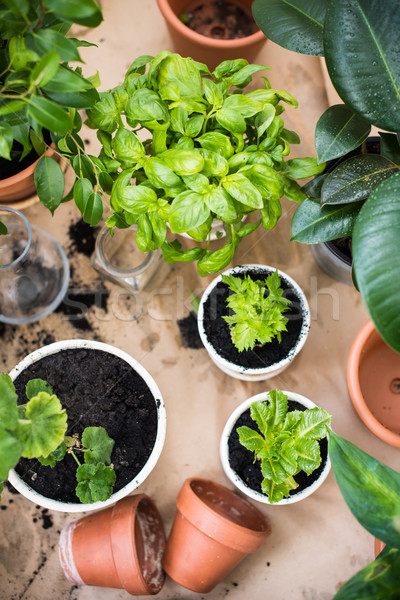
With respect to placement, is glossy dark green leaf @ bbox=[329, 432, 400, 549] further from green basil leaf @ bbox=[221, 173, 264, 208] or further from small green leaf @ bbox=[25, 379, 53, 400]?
small green leaf @ bbox=[25, 379, 53, 400]

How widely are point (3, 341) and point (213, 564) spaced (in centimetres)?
73

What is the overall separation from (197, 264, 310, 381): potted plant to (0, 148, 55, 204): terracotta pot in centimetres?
47

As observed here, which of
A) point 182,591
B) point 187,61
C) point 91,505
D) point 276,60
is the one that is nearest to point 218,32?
point 276,60

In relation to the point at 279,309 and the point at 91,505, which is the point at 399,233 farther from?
the point at 91,505

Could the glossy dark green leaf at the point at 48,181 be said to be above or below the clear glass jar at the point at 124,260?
above

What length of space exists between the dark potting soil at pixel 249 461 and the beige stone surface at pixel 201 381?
10 cm

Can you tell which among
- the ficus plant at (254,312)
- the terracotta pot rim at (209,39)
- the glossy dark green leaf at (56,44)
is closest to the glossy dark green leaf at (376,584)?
the ficus plant at (254,312)

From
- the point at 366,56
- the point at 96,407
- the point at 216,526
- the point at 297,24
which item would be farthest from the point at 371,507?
the point at 297,24

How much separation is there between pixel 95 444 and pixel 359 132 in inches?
29.8

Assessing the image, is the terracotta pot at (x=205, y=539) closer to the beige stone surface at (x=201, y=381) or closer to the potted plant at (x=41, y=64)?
the beige stone surface at (x=201, y=381)

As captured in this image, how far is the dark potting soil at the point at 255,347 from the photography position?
4.03ft

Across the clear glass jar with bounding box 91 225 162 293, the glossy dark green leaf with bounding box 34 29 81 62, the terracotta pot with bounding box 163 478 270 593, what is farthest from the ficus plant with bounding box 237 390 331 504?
the glossy dark green leaf with bounding box 34 29 81 62

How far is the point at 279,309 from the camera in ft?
3.65

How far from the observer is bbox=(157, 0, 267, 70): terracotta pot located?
48.1 inches
